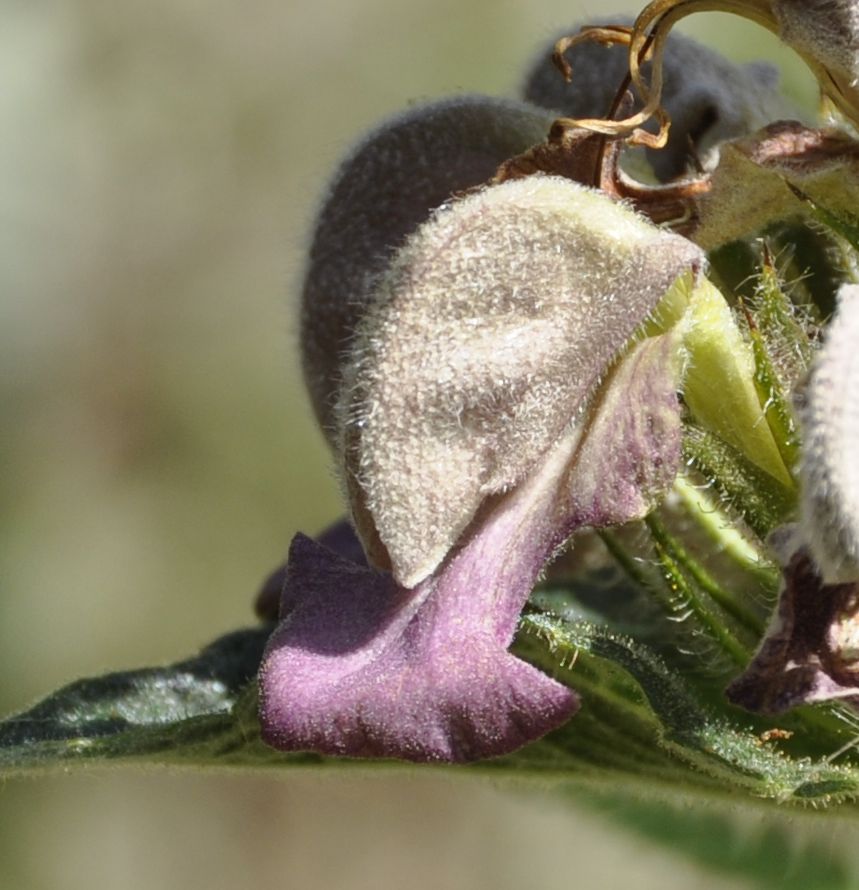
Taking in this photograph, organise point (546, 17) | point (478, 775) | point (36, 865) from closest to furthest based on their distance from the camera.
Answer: point (478, 775), point (36, 865), point (546, 17)

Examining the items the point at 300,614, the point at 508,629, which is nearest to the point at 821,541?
the point at 508,629

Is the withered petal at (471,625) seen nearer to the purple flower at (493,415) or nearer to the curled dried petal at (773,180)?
the purple flower at (493,415)

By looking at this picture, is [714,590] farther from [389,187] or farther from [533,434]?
[389,187]

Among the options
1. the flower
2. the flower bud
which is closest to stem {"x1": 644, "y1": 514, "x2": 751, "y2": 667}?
the flower

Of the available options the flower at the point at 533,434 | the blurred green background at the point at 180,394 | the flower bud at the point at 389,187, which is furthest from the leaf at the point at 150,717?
the blurred green background at the point at 180,394

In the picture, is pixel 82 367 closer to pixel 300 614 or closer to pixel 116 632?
pixel 116 632

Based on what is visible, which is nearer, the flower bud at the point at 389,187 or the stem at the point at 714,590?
the stem at the point at 714,590

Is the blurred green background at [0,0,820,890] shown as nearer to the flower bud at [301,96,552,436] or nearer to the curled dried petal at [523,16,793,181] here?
the curled dried petal at [523,16,793,181]

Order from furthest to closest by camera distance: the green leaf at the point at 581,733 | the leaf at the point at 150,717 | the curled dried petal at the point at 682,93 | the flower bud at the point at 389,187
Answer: the curled dried petal at the point at 682,93, the flower bud at the point at 389,187, the leaf at the point at 150,717, the green leaf at the point at 581,733

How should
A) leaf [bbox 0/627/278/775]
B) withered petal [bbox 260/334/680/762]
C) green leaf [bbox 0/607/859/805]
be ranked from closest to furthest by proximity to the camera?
withered petal [bbox 260/334/680/762] < green leaf [bbox 0/607/859/805] < leaf [bbox 0/627/278/775]
